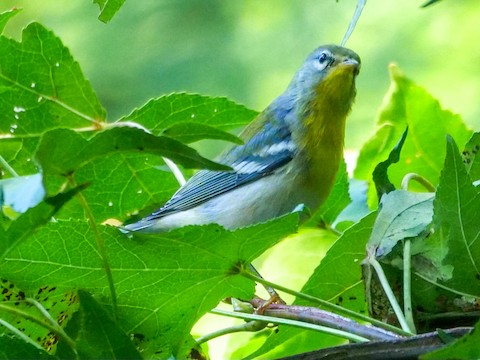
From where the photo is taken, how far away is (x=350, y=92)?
2779 millimetres

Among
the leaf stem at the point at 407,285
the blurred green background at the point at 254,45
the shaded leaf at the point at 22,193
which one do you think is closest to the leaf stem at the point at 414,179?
the leaf stem at the point at 407,285

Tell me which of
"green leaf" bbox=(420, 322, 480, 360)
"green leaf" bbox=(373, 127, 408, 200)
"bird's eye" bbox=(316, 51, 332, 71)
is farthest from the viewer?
"bird's eye" bbox=(316, 51, 332, 71)

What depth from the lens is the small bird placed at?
247 centimetres

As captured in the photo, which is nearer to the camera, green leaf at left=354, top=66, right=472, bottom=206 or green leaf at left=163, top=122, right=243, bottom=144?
green leaf at left=163, top=122, right=243, bottom=144

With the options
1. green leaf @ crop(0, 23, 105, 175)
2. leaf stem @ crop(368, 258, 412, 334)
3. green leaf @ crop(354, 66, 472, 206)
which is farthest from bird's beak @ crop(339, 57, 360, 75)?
leaf stem @ crop(368, 258, 412, 334)

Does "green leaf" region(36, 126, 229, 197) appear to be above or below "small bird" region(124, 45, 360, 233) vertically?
above

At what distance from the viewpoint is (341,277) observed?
1.36 meters

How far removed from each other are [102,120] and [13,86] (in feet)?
0.58

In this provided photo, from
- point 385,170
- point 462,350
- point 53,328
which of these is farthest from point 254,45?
point 462,350

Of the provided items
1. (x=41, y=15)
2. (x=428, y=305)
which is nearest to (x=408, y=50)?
(x=41, y=15)

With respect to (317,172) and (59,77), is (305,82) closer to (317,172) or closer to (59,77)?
(317,172)

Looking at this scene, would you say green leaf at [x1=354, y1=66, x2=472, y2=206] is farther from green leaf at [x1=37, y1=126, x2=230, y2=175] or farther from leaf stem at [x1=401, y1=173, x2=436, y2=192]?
green leaf at [x1=37, y1=126, x2=230, y2=175]

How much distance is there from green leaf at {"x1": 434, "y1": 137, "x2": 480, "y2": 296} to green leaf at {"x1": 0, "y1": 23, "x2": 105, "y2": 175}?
28.5 inches

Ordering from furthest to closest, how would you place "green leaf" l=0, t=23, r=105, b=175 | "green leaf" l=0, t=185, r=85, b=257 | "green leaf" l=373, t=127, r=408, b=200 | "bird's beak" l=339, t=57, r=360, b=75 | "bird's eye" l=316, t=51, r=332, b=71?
1. "bird's eye" l=316, t=51, r=332, b=71
2. "bird's beak" l=339, t=57, r=360, b=75
3. "green leaf" l=0, t=23, r=105, b=175
4. "green leaf" l=373, t=127, r=408, b=200
5. "green leaf" l=0, t=185, r=85, b=257
